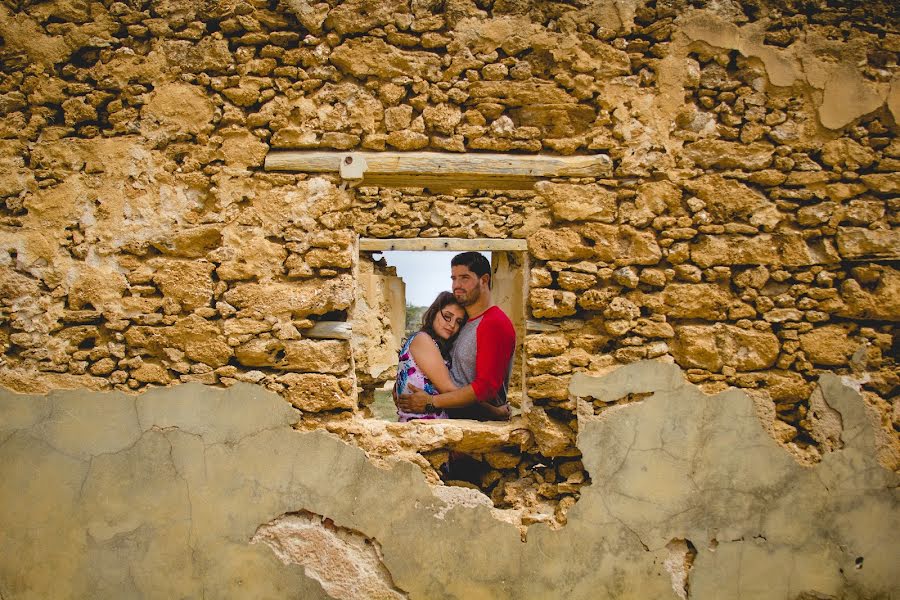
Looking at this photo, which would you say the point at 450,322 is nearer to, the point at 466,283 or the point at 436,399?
the point at 466,283

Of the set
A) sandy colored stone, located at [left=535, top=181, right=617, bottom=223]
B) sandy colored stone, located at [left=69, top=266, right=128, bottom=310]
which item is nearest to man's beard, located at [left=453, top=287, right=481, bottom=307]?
sandy colored stone, located at [left=535, top=181, right=617, bottom=223]

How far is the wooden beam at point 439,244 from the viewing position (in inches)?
273

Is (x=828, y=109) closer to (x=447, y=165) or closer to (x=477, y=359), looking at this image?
(x=447, y=165)

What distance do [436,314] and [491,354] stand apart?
79 cm

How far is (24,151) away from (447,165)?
211 centimetres

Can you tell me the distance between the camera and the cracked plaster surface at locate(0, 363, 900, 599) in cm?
256

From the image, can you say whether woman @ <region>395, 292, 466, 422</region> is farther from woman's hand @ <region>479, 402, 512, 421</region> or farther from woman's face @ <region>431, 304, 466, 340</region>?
woman's hand @ <region>479, 402, 512, 421</region>

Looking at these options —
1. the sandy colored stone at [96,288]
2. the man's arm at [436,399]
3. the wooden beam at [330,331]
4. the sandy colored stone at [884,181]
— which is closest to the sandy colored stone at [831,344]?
the sandy colored stone at [884,181]

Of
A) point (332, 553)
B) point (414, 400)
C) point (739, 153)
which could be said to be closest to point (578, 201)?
point (739, 153)

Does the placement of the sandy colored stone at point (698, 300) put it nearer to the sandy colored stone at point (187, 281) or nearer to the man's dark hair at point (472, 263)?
the man's dark hair at point (472, 263)

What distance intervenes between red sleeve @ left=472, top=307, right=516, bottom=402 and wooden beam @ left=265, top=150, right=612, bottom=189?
0.93m

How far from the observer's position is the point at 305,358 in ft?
8.53

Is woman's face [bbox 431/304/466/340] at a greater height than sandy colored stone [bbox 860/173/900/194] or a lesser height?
lesser

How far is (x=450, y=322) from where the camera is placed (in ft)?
11.9
